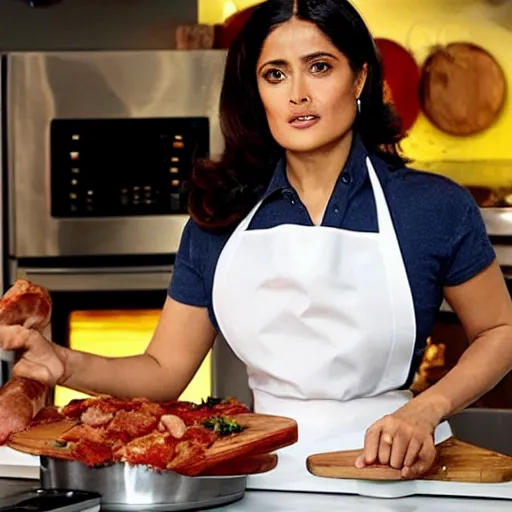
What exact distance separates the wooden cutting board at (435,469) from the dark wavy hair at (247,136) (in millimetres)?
600

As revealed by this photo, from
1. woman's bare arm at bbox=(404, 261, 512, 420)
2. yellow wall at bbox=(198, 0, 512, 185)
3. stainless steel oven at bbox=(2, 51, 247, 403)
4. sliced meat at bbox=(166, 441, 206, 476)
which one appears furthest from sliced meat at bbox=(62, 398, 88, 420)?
yellow wall at bbox=(198, 0, 512, 185)

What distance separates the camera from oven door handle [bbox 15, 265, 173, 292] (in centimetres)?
302

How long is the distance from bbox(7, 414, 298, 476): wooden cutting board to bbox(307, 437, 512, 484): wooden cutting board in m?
0.07

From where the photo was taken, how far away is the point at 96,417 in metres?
1.52

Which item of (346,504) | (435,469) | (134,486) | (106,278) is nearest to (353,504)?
(346,504)

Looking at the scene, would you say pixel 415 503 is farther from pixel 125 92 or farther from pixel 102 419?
pixel 125 92

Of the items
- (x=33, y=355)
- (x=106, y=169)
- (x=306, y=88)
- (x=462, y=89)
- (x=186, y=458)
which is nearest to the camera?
(x=186, y=458)

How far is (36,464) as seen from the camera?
1679 mm

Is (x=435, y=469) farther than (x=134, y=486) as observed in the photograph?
Yes

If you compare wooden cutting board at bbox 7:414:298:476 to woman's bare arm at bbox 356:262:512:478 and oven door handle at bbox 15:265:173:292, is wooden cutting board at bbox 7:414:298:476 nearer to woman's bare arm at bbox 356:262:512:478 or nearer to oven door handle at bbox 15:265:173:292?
woman's bare arm at bbox 356:262:512:478

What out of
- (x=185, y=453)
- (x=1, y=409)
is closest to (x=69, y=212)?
(x=1, y=409)

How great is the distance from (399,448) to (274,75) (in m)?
0.72

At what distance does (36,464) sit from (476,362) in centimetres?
70

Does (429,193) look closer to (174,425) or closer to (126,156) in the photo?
(174,425)
